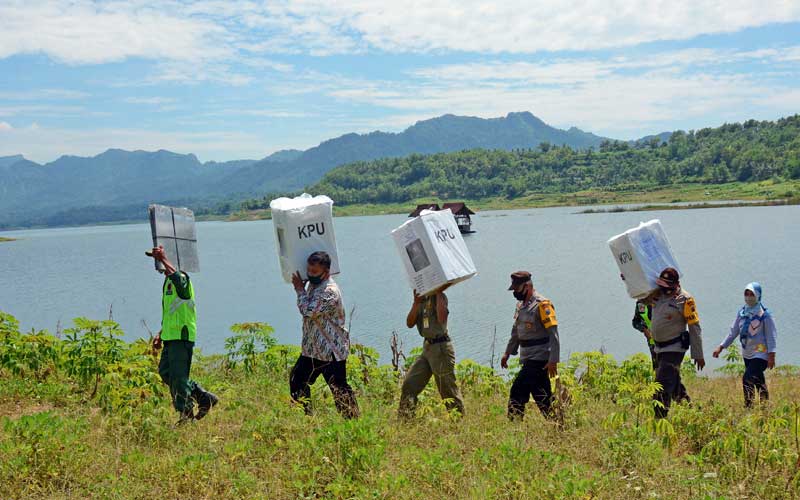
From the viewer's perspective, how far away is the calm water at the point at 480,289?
69.5ft

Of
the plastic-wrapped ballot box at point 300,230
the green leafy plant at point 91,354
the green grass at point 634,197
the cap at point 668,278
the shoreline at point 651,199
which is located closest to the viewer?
the plastic-wrapped ballot box at point 300,230

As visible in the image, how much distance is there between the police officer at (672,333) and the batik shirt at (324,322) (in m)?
3.26

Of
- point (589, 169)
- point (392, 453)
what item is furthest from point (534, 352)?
point (589, 169)

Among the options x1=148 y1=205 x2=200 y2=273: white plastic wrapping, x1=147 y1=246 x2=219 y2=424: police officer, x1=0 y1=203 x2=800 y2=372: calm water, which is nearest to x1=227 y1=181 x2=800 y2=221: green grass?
x1=0 y1=203 x2=800 y2=372: calm water

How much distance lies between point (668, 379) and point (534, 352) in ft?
4.69

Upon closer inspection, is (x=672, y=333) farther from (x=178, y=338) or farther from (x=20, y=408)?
(x=20, y=408)

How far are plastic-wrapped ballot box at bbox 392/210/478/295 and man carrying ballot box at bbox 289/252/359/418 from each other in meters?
0.76

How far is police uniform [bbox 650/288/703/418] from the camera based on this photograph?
691cm

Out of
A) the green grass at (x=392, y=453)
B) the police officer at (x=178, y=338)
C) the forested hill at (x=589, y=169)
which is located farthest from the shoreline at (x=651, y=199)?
the police officer at (x=178, y=338)

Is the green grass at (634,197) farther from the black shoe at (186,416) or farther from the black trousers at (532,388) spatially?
the black shoe at (186,416)

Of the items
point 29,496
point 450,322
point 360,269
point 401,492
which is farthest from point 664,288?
point 360,269

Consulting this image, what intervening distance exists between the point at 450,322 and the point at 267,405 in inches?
616

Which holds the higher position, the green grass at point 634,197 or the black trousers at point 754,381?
the black trousers at point 754,381

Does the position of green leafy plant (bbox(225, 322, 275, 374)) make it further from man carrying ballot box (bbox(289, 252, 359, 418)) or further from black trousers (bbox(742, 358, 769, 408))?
black trousers (bbox(742, 358, 769, 408))
